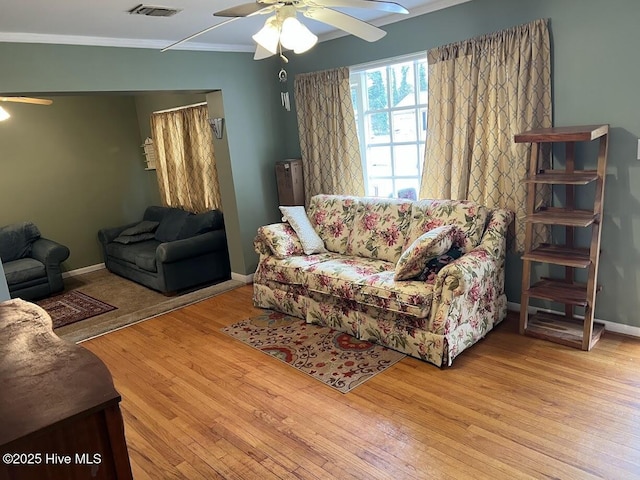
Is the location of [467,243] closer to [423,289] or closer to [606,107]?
[423,289]

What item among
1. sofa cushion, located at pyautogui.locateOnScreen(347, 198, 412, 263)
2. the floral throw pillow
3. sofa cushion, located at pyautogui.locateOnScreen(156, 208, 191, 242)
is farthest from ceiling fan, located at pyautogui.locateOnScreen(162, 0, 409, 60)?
sofa cushion, located at pyautogui.locateOnScreen(156, 208, 191, 242)

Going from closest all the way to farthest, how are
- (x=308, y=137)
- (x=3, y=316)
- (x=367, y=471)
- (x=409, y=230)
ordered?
(x=3, y=316) < (x=367, y=471) < (x=409, y=230) < (x=308, y=137)

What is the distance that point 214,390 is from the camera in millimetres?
3053

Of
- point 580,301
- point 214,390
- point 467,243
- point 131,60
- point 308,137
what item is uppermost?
point 131,60

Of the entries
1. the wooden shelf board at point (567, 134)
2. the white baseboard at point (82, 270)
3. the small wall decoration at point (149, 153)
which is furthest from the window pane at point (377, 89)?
the white baseboard at point (82, 270)

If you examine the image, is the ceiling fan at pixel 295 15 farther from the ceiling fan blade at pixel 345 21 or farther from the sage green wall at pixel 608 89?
the sage green wall at pixel 608 89

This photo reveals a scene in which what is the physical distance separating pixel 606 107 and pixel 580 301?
1.25 meters

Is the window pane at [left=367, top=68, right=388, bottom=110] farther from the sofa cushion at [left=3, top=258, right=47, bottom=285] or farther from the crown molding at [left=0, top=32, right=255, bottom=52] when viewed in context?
the sofa cushion at [left=3, top=258, right=47, bottom=285]

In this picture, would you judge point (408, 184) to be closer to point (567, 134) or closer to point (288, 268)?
point (288, 268)

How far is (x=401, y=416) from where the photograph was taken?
2605 mm

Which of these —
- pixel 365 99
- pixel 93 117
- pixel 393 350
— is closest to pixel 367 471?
pixel 393 350

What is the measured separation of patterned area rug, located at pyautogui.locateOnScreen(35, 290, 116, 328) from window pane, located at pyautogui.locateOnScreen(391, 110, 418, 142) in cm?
324

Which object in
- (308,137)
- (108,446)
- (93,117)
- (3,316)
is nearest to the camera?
(108,446)

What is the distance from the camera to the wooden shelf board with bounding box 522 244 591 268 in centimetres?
302
